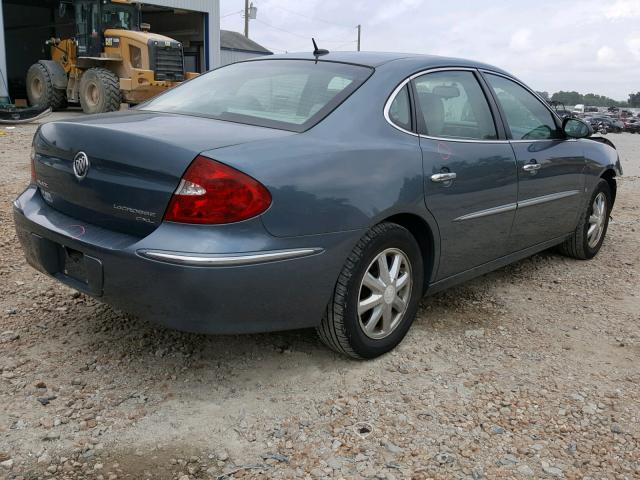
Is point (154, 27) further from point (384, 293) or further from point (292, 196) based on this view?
point (292, 196)

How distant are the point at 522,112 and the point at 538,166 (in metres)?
0.41

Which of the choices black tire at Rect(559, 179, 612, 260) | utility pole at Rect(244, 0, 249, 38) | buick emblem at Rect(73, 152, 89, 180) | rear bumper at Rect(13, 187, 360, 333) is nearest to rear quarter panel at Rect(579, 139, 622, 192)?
black tire at Rect(559, 179, 612, 260)

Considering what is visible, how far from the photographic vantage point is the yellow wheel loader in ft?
51.5

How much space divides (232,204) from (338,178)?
519 mm

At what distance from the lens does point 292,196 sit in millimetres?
2572

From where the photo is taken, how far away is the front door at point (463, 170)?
329 cm

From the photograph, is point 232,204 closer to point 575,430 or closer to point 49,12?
point 575,430

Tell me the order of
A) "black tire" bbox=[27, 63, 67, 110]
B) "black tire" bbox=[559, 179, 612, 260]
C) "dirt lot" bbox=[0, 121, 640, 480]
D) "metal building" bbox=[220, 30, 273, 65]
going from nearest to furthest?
"dirt lot" bbox=[0, 121, 640, 480] < "black tire" bbox=[559, 179, 612, 260] < "black tire" bbox=[27, 63, 67, 110] < "metal building" bbox=[220, 30, 273, 65]

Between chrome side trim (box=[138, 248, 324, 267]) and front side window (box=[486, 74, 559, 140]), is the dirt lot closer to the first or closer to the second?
chrome side trim (box=[138, 248, 324, 267])

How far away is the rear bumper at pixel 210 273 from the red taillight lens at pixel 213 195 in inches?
1.7

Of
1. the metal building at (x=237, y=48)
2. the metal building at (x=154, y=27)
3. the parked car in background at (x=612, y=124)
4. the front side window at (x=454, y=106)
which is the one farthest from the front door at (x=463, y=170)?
the parked car in background at (x=612, y=124)

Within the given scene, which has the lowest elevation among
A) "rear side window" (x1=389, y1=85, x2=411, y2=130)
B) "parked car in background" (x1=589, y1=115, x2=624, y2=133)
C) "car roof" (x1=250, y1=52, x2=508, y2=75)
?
"parked car in background" (x1=589, y1=115, x2=624, y2=133)

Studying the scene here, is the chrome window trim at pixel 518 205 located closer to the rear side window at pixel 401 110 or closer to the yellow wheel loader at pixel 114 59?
the rear side window at pixel 401 110

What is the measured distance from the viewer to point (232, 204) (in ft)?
8.05
